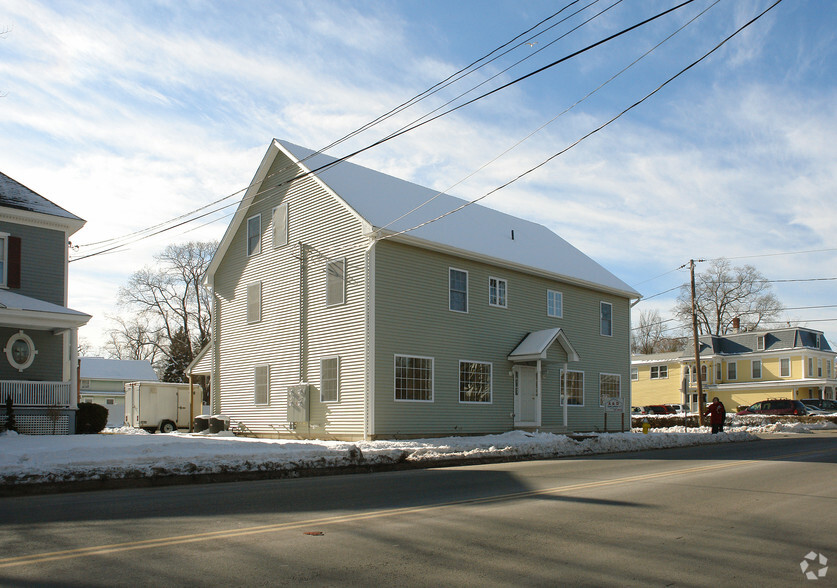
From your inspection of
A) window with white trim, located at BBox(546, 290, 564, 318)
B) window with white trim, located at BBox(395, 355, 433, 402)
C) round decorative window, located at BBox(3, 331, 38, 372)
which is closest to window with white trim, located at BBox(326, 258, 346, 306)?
window with white trim, located at BBox(395, 355, 433, 402)

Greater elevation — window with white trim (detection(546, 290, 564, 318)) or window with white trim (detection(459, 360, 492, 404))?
window with white trim (detection(546, 290, 564, 318))

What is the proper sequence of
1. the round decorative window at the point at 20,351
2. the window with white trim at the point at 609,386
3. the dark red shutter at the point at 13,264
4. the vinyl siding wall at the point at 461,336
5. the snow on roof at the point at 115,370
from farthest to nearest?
1. the snow on roof at the point at 115,370
2. the window with white trim at the point at 609,386
3. the dark red shutter at the point at 13,264
4. the vinyl siding wall at the point at 461,336
5. the round decorative window at the point at 20,351

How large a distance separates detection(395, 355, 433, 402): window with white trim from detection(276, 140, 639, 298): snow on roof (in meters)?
3.89

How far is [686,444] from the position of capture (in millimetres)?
24641

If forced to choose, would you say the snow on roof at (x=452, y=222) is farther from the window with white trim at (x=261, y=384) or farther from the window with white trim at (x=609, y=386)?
the window with white trim at (x=261, y=384)

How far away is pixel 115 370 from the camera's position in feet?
184

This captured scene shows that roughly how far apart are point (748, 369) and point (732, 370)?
54.8 inches

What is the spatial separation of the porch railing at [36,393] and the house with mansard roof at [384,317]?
21.1ft

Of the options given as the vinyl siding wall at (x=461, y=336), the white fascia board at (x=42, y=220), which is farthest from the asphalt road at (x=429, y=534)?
the white fascia board at (x=42, y=220)

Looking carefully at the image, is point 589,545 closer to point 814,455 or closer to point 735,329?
point 814,455

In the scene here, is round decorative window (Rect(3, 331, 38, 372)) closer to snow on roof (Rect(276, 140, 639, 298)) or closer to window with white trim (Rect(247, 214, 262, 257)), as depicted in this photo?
window with white trim (Rect(247, 214, 262, 257))

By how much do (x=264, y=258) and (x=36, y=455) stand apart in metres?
14.0

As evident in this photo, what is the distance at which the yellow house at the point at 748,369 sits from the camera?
59.1 meters

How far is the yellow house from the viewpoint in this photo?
59.1 m
